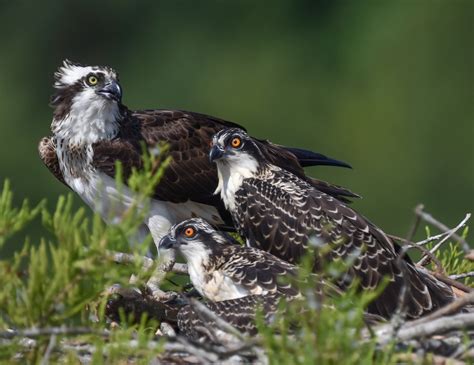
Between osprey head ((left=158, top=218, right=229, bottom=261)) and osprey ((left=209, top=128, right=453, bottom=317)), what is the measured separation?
25 cm

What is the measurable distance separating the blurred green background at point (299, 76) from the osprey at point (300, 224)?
50.0ft

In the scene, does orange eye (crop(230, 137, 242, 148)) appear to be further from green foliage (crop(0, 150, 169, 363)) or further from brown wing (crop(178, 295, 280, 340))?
green foliage (crop(0, 150, 169, 363))

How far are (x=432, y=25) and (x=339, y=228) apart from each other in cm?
2540

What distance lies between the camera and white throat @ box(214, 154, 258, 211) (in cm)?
845

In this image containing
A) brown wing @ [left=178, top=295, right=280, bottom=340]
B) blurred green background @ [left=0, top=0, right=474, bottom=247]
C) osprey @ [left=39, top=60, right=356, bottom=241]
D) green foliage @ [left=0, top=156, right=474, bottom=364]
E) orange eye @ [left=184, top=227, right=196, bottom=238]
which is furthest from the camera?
blurred green background @ [left=0, top=0, right=474, bottom=247]

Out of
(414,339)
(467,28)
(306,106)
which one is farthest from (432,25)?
(414,339)

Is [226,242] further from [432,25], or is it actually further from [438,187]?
[432,25]

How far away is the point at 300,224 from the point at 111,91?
1.79 meters

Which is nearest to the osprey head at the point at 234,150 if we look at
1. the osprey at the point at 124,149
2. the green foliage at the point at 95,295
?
the osprey at the point at 124,149

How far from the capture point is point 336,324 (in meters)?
5.33

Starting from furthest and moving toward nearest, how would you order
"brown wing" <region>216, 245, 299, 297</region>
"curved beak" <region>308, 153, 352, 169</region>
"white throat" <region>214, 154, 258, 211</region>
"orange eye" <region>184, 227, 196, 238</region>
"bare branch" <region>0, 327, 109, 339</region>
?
"curved beak" <region>308, 153, 352, 169</region> < "white throat" <region>214, 154, 258, 211</region> < "orange eye" <region>184, 227, 196, 238</region> < "brown wing" <region>216, 245, 299, 297</region> < "bare branch" <region>0, 327, 109, 339</region>

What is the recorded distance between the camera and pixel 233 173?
28.0 ft

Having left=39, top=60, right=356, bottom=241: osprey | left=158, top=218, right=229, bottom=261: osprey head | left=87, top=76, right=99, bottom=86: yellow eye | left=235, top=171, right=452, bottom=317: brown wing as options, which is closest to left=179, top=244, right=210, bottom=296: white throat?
left=158, top=218, right=229, bottom=261: osprey head

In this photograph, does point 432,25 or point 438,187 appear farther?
point 432,25
